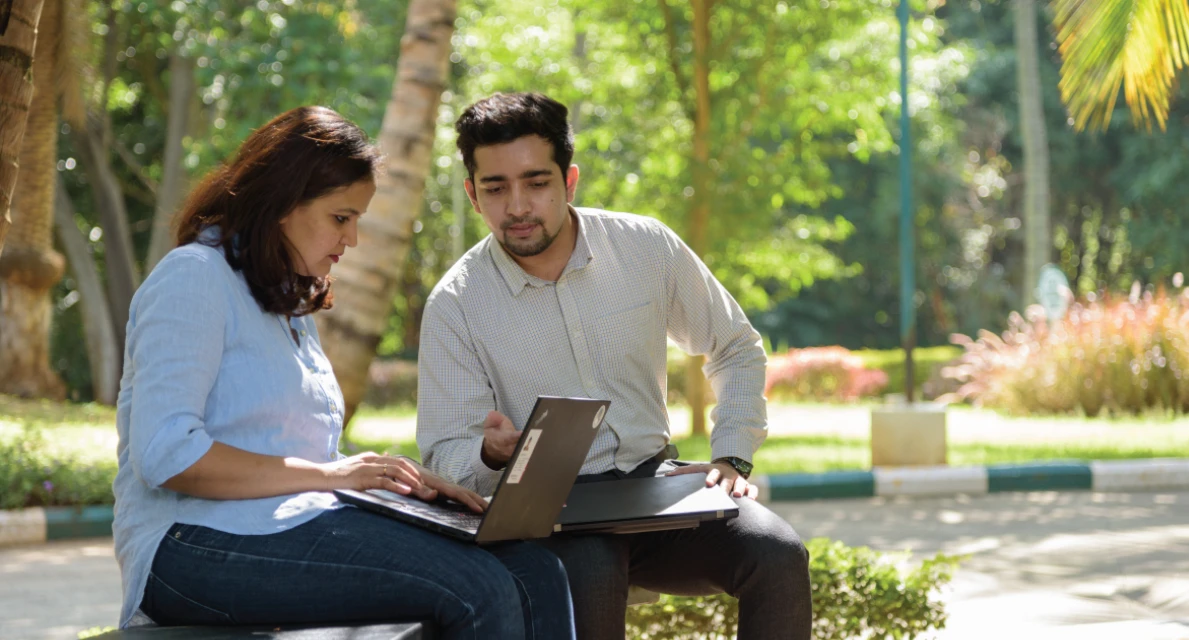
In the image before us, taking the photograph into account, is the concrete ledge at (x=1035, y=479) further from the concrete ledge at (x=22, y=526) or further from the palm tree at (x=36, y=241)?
the palm tree at (x=36, y=241)

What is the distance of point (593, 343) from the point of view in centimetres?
383

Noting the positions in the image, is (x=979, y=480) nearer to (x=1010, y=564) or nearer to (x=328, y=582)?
(x=1010, y=564)

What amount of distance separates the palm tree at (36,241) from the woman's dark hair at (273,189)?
30.2ft

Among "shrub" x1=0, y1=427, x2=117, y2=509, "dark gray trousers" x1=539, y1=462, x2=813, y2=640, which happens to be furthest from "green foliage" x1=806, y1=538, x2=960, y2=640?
"shrub" x1=0, y1=427, x2=117, y2=509

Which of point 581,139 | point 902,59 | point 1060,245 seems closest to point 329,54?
point 581,139

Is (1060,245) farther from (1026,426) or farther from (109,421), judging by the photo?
(109,421)

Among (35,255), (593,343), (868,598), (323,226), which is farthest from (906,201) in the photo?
(323,226)

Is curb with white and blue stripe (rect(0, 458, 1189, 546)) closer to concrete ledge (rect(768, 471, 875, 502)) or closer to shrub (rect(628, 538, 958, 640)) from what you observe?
concrete ledge (rect(768, 471, 875, 502))

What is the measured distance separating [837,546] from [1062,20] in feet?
15.4

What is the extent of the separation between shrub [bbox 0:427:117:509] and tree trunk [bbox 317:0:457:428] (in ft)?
8.81

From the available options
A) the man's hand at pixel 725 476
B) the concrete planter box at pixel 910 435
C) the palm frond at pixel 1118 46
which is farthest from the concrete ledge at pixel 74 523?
the palm frond at pixel 1118 46

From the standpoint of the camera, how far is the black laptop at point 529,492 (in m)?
2.76

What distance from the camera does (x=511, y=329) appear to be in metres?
3.77

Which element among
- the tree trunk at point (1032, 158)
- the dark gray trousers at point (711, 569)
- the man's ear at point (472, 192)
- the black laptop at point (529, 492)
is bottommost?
the dark gray trousers at point (711, 569)
